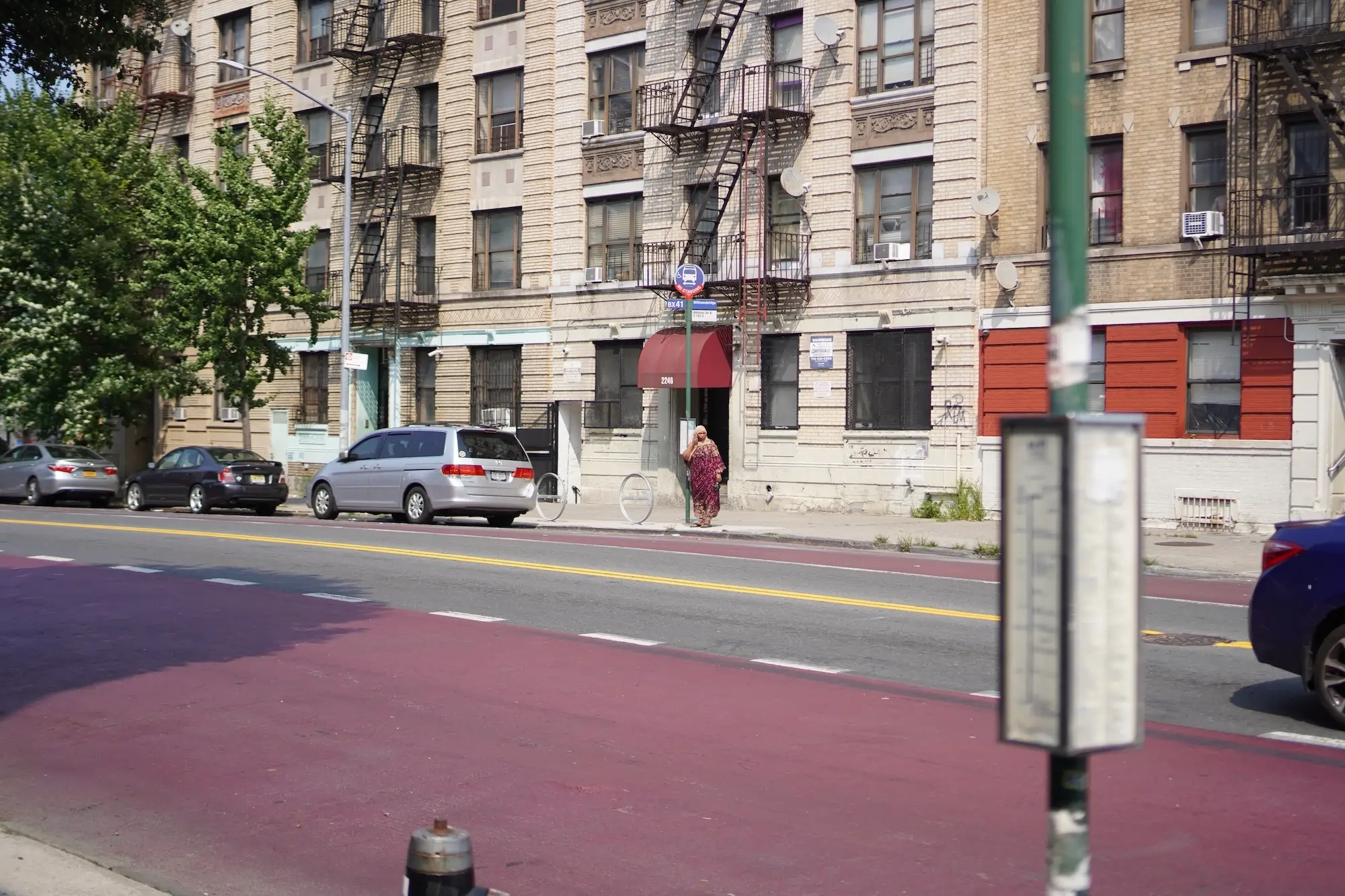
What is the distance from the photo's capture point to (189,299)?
36.7m

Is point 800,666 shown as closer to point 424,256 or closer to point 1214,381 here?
point 1214,381

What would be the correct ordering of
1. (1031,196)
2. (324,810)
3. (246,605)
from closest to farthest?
(324,810) → (246,605) → (1031,196)

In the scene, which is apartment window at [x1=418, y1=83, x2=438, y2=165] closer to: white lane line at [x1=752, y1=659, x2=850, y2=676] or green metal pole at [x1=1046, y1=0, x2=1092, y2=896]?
white lane line at [x1=752, y1=659, x2=850, y2=676]

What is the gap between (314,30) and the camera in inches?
1629

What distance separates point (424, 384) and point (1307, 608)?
105ft

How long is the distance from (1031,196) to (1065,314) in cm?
2537

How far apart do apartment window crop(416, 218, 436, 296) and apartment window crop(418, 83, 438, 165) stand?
1593 mm

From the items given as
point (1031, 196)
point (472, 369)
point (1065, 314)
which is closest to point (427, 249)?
point (472, 369)

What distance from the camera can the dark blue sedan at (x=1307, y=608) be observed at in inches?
336

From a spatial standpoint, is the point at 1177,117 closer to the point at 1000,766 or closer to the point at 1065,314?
the point at 1000,766

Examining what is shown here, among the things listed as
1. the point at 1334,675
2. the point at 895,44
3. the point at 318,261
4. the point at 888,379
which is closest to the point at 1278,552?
the point at 1334,675

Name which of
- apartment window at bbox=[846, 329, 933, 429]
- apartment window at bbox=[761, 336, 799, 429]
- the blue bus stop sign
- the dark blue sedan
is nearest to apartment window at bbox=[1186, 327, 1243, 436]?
apartment window at bbox=[846, 329, 933, 429]

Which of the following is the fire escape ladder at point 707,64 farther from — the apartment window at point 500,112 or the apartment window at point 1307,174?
the apartment window at point 1307,174

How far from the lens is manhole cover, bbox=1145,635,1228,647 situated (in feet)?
39.1
